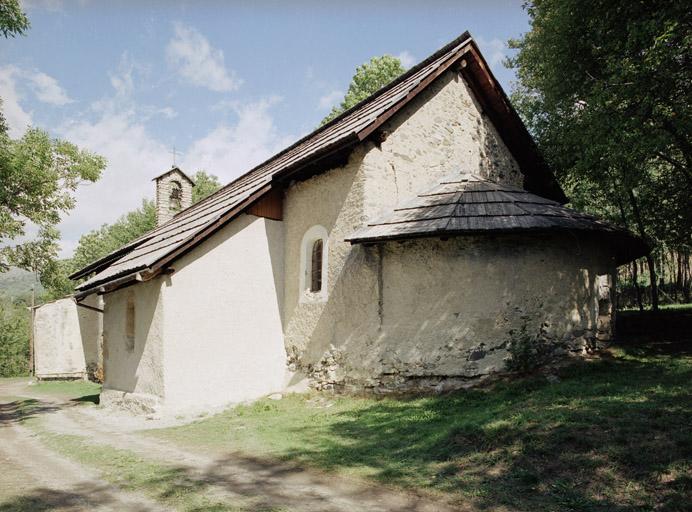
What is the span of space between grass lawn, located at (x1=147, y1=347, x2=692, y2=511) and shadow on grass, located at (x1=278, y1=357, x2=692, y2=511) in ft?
0.05

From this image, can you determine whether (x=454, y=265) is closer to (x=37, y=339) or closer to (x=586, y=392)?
(x=586, y=392)

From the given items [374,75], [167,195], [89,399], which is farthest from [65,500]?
[374,75]

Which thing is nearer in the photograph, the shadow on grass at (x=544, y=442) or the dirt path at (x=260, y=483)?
the shadow on grass at (x=544, y=442)

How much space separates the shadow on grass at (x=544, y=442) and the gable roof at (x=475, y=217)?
262 cm

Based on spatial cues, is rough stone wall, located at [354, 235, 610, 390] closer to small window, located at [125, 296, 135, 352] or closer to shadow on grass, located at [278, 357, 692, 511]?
shadow on grass, located at [278, 357, 692, 511]

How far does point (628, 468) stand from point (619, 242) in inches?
270

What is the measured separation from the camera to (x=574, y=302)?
28.8 feet

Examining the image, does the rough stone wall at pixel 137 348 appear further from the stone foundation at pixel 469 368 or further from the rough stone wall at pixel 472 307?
the rough stone wall at pixel 472 307

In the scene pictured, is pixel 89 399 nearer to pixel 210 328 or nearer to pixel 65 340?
pixel 210 328

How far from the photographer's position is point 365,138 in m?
9.41

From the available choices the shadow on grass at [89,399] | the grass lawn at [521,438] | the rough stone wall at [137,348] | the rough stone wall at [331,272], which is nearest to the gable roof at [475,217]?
the rough stone wall at [331,272]

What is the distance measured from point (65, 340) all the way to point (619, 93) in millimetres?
24270

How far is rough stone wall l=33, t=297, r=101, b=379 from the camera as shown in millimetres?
22016

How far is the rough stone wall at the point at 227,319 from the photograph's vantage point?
937 centimetres
